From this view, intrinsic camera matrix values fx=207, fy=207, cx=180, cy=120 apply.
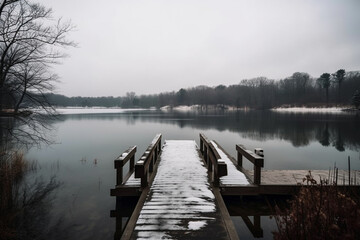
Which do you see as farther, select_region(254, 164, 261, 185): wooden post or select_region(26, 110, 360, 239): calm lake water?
select_region(254, 164, 261, 185): wooden post

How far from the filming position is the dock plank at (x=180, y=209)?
4.00 meters

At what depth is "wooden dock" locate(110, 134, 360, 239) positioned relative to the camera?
4.08 metres

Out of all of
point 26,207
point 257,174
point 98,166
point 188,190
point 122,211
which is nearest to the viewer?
point 188,190

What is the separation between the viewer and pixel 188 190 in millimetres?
5918

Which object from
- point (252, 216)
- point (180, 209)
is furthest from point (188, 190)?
point (252, 216)

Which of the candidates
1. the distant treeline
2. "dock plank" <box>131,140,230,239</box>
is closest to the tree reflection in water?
"dock plank" <box>131,140,230,239</box>

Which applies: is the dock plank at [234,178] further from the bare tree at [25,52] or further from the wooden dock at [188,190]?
the bare tree at [25,52]

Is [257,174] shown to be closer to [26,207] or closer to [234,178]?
[234,178]

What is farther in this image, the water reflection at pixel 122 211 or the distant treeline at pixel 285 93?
the distant treeline at pixel 285 93

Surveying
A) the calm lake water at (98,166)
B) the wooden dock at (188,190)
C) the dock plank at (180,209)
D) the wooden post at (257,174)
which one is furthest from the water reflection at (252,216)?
the dock plank at (180,209)

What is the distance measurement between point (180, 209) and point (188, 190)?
1.10m

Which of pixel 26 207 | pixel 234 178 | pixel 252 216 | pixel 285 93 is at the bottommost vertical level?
pixel 26 207

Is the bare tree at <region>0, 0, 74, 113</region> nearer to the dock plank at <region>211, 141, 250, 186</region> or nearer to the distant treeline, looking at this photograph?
the dock plank at <region>211, 141, 250, 186</region>

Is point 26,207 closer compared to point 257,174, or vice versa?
point 257,174
